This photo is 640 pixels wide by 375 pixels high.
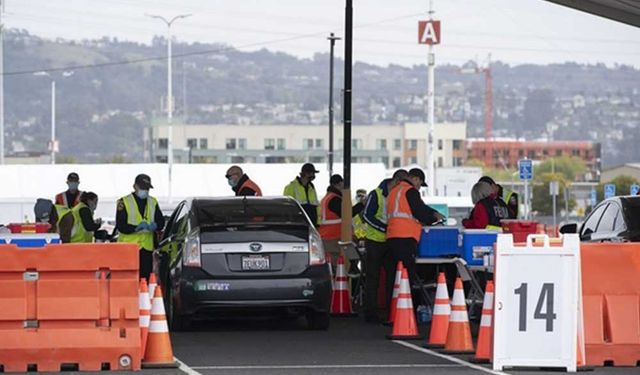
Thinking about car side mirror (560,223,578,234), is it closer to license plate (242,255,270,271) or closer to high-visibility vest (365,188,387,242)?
high-visibility vest (365,188,387,242)

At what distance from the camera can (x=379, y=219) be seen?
19.8 m

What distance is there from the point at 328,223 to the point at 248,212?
700 centimetres

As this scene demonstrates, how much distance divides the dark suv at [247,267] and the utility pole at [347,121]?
628cm

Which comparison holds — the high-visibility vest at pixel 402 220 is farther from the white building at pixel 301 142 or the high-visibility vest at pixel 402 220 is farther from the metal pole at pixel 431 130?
the white building at pixel 301 142

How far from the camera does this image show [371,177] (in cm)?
7719

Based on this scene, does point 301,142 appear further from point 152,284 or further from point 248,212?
point 152,284

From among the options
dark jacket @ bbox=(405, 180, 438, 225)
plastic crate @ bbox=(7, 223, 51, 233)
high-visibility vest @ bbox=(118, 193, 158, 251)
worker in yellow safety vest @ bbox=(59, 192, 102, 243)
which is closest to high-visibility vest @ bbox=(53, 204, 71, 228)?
worker in yellow safety vest @ bbox=(59, 192, 102, 243)

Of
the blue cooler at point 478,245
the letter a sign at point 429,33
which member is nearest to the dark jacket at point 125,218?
the blue cooler at point 478,245

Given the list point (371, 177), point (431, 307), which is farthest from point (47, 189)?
point (431, 307)

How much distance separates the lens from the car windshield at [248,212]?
59.2 feet

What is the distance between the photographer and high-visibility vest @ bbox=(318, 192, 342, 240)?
25.1 meters

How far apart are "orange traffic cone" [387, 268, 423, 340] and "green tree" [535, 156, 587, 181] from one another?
167082mm

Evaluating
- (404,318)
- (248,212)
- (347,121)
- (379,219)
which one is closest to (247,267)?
(248,212)

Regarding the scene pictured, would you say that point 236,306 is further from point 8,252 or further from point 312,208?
point 312,208
